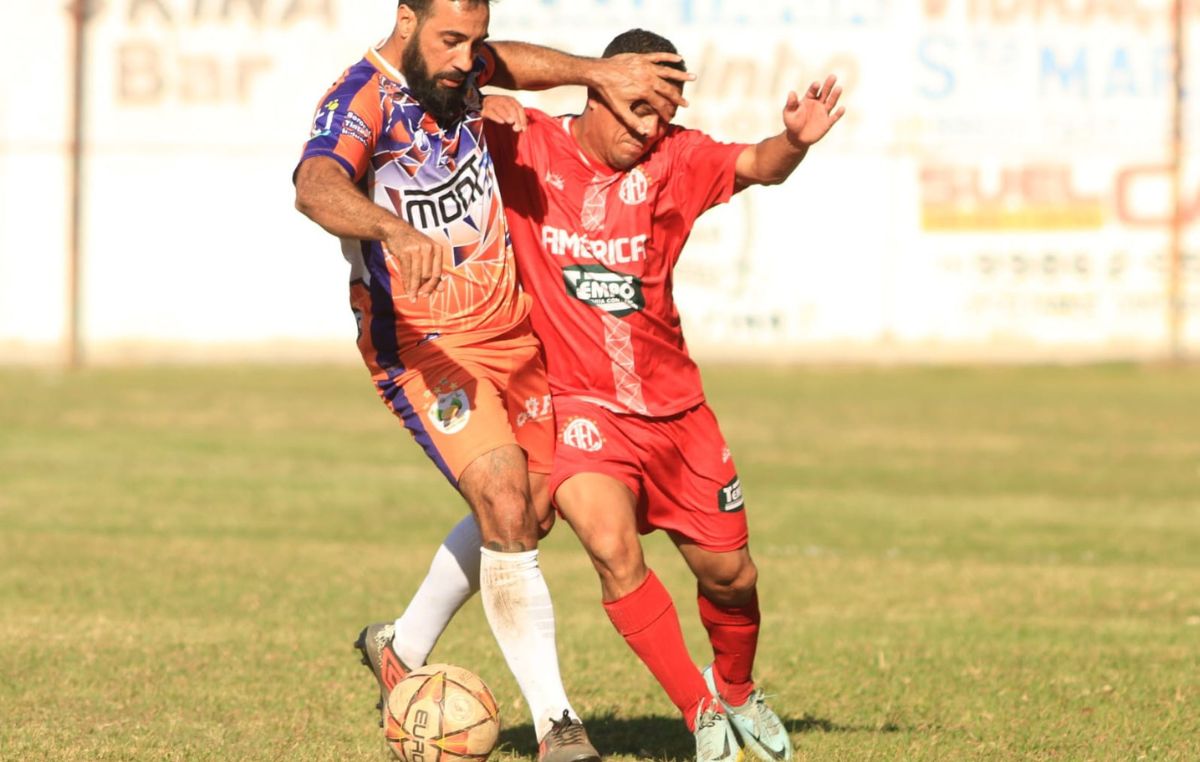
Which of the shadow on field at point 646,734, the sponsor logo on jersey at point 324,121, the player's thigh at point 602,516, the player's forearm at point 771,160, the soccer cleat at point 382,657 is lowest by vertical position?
the shadow on field at point 646,734

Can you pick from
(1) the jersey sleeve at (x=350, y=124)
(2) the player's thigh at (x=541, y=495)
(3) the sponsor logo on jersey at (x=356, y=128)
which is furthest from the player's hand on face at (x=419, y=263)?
(2) the player's thigh at (x=541, y=495)

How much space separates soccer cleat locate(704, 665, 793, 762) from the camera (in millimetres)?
6738

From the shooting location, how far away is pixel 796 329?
29719 millimetres

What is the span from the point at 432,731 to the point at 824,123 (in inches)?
99.8

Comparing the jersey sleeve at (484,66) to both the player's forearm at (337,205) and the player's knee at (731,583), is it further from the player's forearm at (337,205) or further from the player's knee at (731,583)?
the player's knee at (731,583)

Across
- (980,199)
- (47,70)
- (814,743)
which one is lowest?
(814,743)

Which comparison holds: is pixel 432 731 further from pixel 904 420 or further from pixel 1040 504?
pixel 904 420

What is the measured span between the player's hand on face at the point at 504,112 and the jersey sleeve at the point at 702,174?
0.58 m

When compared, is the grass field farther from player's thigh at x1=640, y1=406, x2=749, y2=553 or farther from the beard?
the beard

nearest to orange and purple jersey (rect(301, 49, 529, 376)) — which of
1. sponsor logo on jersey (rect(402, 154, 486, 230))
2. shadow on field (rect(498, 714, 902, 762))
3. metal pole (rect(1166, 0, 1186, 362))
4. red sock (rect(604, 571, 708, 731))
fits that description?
sponsor logo on jersey (rect(402, 154, 486, 230))

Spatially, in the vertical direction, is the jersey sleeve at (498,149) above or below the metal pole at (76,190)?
below

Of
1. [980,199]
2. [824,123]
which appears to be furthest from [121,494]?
[980,199]

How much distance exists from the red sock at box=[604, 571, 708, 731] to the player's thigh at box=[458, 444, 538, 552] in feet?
1.41

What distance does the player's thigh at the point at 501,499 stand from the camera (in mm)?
6359
